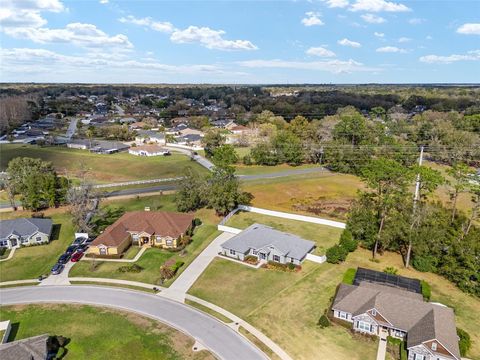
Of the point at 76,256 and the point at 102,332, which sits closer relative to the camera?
the point at 102,332

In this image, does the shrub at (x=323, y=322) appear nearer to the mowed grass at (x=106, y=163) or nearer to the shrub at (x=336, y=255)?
the shrub at (x=336, y=255)

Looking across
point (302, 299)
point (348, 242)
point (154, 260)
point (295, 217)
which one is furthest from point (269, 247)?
point (154, 260)

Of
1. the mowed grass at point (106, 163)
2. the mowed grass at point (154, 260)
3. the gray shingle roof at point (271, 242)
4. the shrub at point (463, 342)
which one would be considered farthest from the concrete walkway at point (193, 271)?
the mowed grass at point (106, 163)

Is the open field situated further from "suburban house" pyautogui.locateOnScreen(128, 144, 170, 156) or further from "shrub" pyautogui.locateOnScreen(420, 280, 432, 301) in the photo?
"suburban house" pyautogui.locateOnScreen(128, 144, 170, 156)

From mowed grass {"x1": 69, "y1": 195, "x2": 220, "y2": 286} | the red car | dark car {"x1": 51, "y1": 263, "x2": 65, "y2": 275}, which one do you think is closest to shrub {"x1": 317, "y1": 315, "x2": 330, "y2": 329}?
mowed grass {"x1": 69, "y1": 195, "x2": 220, "y2": 286}

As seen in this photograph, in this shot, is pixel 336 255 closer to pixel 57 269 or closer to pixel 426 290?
pixel 426 290

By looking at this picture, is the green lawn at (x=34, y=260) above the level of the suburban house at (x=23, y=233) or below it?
below
